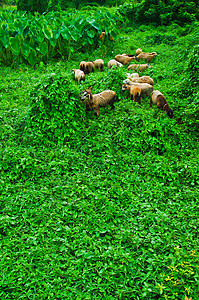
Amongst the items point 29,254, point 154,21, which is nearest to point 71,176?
point 29,254

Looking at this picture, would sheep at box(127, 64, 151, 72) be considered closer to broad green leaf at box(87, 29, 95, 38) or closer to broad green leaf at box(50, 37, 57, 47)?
broad green leaf at box(87, 29, 95, 38)

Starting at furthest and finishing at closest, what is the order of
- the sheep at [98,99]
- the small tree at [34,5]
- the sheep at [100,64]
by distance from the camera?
the small tree at [34,5]
the sheep at [100,64]
the sheep at [98,99]

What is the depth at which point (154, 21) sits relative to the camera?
36.8 ft

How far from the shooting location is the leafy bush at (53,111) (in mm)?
4301

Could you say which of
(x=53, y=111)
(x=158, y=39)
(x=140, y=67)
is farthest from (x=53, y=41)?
(x=158, y=39)

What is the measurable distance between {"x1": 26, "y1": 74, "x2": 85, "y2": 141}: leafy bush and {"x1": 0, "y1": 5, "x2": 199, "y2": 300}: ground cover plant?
20mm

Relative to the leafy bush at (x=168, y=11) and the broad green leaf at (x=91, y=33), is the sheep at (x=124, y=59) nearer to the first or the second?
the broad green leaf at (x=91, y=33)

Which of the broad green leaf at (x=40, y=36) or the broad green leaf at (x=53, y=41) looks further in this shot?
the broad green leaf at (x=53, y=41)

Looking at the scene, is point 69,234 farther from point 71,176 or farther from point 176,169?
point 176,169

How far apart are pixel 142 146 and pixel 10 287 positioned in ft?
9.55

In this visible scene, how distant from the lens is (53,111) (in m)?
4.40

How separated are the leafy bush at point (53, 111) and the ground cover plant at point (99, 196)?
0.8 inches

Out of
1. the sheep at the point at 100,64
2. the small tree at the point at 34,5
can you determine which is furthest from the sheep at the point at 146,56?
the small tree at the point at 34,5

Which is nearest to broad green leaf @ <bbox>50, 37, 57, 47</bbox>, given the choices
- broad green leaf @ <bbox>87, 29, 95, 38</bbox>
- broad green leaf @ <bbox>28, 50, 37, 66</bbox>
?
broad green leaf @ <bbox>28, 50, 37, 66</bbox>
